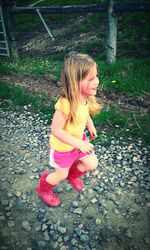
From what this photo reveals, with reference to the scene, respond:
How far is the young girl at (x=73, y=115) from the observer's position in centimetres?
310

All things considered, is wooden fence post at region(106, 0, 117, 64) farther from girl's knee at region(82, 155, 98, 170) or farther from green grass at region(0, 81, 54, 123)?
girl's knee at region(82, 155, 98, 170)

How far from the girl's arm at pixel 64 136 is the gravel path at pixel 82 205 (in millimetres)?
1244

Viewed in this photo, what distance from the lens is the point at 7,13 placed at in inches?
360

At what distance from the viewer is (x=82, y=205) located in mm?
4055

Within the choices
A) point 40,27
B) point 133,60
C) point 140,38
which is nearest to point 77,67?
point 133,60

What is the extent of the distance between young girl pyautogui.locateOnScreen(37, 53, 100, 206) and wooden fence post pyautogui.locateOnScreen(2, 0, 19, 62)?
6805 millimetres

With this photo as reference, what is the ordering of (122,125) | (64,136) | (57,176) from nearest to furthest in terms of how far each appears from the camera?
(64,136), (57,176), (122,125)

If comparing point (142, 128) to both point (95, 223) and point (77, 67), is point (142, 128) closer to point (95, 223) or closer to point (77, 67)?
point (95, 223)

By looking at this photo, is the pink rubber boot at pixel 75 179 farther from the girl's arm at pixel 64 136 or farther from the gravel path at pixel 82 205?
the girl's arm at pixel 64 136

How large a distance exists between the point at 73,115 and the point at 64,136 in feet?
0.91

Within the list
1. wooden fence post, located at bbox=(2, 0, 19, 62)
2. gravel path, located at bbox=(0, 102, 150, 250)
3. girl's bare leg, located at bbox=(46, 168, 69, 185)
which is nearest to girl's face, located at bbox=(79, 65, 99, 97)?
girl's bare leg, located at bbox=(46, 168, 69, 185)

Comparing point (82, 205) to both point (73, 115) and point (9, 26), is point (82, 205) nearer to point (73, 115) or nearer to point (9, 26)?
point (73, 115)

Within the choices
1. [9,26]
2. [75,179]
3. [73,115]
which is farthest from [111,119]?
[9,26]

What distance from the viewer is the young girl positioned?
3.10 meters
